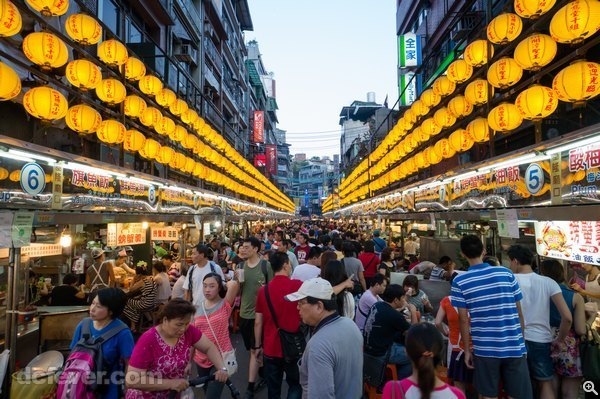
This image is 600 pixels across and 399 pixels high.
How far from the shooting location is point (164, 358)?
3.37 m

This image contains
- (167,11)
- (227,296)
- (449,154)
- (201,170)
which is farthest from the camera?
(167,11)

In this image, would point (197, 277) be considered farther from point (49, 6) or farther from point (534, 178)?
point (534, 178)

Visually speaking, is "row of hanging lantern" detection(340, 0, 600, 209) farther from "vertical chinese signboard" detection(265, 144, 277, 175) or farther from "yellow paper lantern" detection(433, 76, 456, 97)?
"vertical chinese signboard" detection(265, 144, 277, 175)

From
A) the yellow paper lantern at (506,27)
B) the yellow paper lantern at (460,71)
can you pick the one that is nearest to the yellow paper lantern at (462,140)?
the yellow paper lantern at (460,71)

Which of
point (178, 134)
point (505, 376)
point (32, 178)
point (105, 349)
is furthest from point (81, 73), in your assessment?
point (505, 376)

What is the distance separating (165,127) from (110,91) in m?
3.09

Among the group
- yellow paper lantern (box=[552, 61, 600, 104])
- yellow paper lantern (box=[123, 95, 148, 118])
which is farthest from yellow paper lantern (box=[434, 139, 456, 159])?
yellow paper lantern (box=[123, 95, 148, 118])

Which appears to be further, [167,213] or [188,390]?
[167,213]

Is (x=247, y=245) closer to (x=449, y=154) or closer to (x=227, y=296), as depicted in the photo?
(x=227, y=296)

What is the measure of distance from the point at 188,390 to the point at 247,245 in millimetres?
2895

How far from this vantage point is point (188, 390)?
3.47 m

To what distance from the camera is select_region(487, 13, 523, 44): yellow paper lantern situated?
799 cm

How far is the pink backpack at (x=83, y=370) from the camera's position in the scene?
339 cm

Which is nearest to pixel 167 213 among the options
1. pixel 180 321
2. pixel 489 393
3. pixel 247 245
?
pixel 247 245
